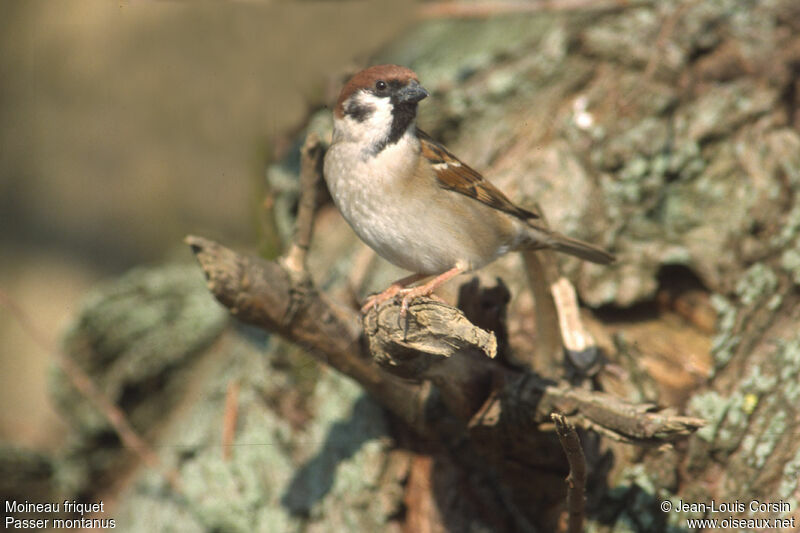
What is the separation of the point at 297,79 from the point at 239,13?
1.08 metres

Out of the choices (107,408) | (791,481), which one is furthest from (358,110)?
(107,408)

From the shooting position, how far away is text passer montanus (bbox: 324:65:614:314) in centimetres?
272

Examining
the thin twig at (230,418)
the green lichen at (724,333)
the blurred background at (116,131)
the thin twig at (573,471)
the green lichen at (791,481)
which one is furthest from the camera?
the blurred background at (116,131)

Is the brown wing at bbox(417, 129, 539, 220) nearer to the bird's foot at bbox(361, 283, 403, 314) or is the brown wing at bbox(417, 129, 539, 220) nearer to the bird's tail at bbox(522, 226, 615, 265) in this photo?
the bird's tail at bbox(522, 226, 615, 265)

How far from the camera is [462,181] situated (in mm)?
2916

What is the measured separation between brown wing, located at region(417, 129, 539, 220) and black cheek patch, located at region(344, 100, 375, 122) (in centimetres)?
24

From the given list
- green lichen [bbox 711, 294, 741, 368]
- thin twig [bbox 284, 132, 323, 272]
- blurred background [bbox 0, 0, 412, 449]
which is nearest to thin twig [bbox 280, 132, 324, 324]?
thin twig [bbox 284, 132, 323, 272]

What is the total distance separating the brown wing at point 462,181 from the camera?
2.89m

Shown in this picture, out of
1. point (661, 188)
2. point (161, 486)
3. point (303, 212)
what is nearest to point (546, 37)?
point (661, 188)

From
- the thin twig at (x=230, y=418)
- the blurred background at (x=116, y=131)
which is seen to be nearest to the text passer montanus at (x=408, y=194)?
the thin twig at (x=230, y=418)

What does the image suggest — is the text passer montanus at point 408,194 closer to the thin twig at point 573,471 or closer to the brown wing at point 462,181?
the brown wing at point 462,181

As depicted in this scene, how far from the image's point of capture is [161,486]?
382 cm

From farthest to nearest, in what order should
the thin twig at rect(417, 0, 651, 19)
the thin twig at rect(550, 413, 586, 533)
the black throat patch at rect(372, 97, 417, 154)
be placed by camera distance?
the thin twig at rect(417, 0, 651, 19) → the black throat patch at rect(372, 97, 417, 154) → the thin twig at rect(550, 413, 586, 533)

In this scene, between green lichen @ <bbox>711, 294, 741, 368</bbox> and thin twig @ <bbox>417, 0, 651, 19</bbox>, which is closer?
green lichen @ <bbox>711, 294, 741, 368</bbox>
